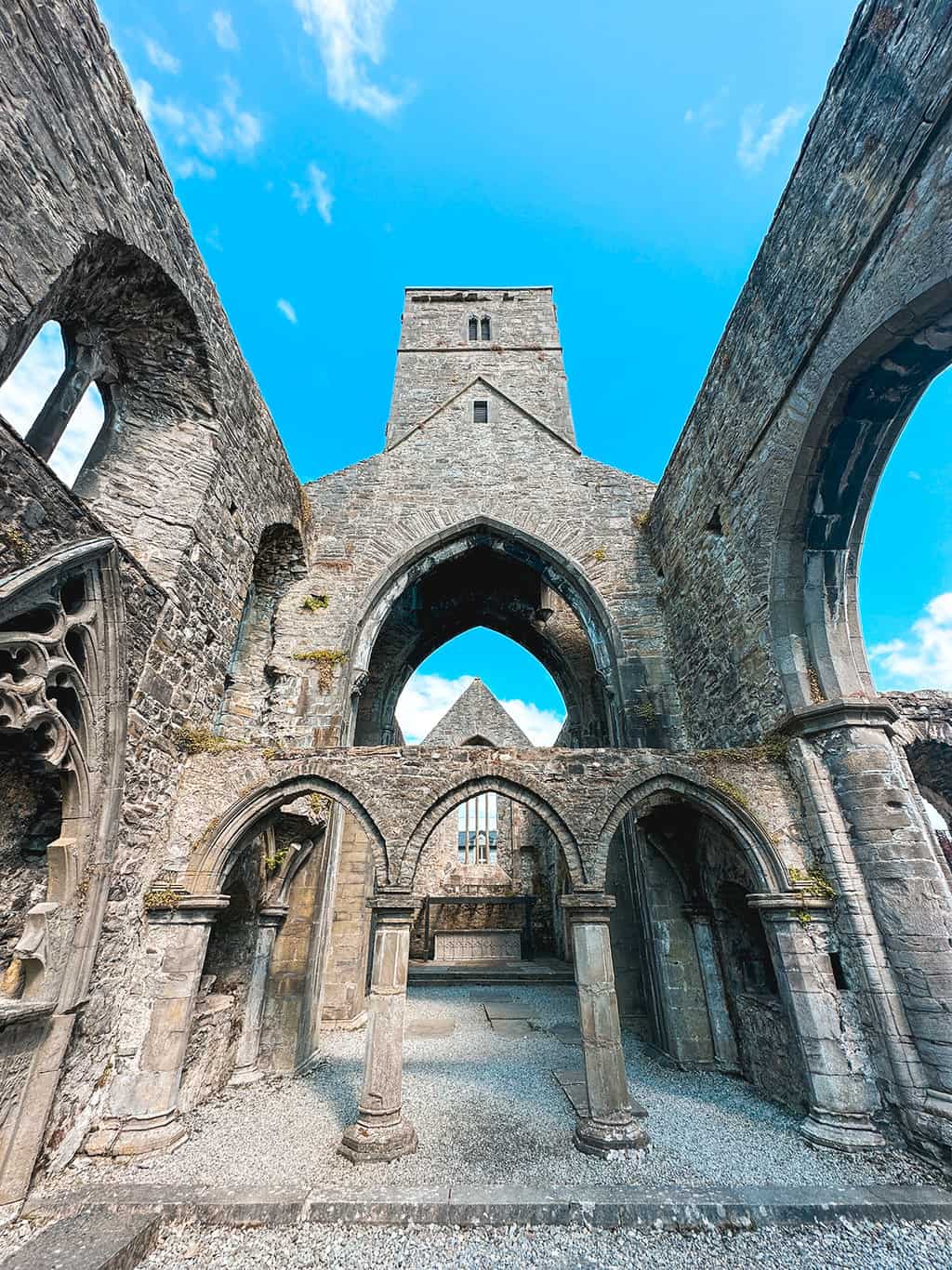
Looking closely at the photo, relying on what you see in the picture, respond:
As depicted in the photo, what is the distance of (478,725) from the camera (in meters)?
19.3

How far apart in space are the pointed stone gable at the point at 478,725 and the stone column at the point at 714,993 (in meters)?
12.2

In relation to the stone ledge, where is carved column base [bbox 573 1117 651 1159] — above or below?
above

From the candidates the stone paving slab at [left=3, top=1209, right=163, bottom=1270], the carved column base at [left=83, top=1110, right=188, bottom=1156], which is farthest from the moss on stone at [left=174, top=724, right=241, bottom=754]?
the stone paving slab at [left=3, top=1209, right=163, bottom=1270]

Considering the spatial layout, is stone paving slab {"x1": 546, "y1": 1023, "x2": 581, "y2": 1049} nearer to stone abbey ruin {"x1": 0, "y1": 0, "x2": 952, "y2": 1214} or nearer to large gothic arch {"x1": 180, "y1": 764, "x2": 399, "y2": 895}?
stone abbey ruin {"x1": 0, "y1": 0, "x2": 952, "y2": 1214}

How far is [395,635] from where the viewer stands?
1285 centimetres

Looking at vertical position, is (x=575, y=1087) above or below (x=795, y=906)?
below

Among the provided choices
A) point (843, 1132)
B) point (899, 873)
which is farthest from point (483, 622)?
point (843, 1132)

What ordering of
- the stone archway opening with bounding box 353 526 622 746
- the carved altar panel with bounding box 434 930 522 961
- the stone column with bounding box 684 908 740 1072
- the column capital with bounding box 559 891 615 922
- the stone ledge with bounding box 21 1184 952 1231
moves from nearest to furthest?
the stone ledge with bounding box 21 1184 952 1231, the column capital with bounding box 559 891 615 922, the stone column with bounding box 684 908 740 1072, the stone archway opening with bounding box 353 526 622 746, the carved altar panel with bounding box 434 930 522 961

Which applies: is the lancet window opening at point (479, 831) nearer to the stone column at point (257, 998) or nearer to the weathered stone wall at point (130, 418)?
the stone column at point (257, 998)

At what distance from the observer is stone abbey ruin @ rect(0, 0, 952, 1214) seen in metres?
4.09

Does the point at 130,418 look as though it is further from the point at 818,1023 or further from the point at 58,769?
the point at 818,1023

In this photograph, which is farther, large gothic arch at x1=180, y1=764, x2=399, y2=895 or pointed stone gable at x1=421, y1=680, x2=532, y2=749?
pointed stone gable at x1=421, y1=680, x2=532, y2=749

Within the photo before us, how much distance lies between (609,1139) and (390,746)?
4248 millimetres

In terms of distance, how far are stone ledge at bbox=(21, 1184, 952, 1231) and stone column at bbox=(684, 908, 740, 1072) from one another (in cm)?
293
